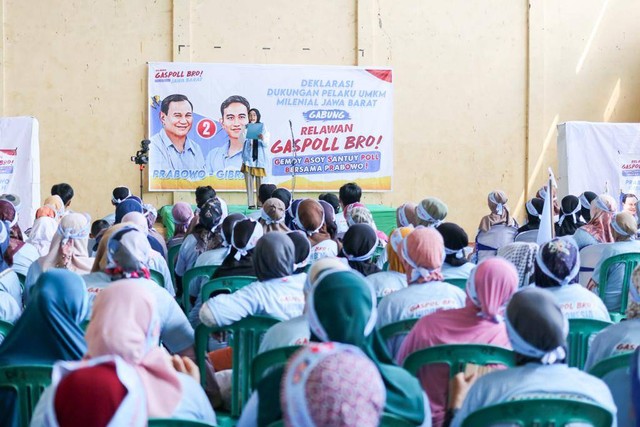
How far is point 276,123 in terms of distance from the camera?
12.7m

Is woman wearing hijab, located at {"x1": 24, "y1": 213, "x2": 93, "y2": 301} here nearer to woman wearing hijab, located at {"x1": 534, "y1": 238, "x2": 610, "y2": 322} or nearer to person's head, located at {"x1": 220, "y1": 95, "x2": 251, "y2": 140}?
woman wearing hijab, located at {"x1": 534, "y1": 238, "x2": 610, "y2": 322}

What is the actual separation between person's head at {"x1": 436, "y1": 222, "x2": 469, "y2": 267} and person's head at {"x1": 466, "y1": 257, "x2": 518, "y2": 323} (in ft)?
5.59

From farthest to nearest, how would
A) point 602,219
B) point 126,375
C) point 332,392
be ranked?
point 602,219
point 126,375
point 332,392

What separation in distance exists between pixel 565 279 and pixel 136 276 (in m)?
1.81

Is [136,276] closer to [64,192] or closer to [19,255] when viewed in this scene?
[19,255]

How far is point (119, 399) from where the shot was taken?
1893mm

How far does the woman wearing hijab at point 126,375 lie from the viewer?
1.84 meters

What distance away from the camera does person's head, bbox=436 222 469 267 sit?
4777mm

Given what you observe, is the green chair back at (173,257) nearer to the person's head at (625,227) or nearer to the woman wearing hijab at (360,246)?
the woman wearing hijab at (360,246)

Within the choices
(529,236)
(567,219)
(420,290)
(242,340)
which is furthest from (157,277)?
(567,219)

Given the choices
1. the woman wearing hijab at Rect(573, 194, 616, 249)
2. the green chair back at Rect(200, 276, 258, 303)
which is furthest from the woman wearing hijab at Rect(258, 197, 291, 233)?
the woman wearing hijab at Rect(573, 194, 616, 249)

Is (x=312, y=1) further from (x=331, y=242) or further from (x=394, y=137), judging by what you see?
(x=331, y=242)

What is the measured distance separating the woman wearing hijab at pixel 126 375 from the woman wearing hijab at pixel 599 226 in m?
4.76

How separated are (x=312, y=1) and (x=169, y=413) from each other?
36.9 ft
